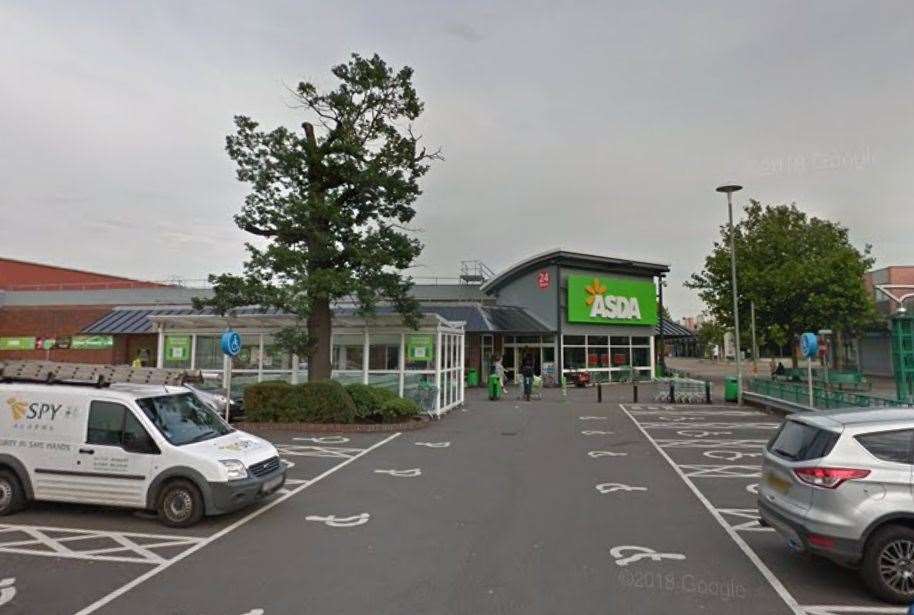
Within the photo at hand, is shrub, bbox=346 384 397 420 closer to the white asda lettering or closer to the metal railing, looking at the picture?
the metal railing

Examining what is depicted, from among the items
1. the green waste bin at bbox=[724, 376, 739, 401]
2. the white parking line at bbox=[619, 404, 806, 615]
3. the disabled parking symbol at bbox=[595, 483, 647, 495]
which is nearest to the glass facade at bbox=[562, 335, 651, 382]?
the green waste bin at bbox=[724, 376, 739, 401]

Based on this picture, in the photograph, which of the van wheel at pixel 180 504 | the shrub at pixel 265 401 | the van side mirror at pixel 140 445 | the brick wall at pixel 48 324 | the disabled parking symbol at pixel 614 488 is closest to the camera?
the van wheel at pixel 180 504

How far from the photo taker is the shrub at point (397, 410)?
16172mm

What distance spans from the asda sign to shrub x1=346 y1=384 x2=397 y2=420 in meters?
18.1

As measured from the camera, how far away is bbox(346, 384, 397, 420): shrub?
16.1m

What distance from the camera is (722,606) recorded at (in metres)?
4.97

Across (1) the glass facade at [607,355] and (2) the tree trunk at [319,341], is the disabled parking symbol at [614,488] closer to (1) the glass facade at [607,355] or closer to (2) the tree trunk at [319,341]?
(2) the tree trunk at [319,341]

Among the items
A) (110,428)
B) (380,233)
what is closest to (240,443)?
(110,428)

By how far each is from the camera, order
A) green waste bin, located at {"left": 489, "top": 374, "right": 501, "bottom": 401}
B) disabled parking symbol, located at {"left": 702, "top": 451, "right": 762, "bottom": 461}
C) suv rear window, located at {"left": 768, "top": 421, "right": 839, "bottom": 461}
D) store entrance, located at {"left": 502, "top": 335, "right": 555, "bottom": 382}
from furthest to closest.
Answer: store entrance, located at {"left": 502, "top": 335, "right": 555, "bottom": 382} < green waste bin, located at {"left": 489, "top": 374, "right": 501, "bottom": 401} < disabled parking symbol, located at {"left": 702, "top": 451, "right": 762, "bottom": 461} < suv rear window, located at {"left": 768, "top": 421, "right": 839, "bottom": 461}

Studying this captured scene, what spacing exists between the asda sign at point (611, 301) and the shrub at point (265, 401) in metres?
19.8

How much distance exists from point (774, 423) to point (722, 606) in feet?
46.0

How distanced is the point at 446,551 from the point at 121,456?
4.17m

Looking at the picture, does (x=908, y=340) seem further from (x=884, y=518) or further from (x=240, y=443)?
(x=240, y=443)

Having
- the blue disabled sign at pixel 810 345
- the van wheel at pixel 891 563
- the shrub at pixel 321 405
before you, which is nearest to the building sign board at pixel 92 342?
the shrub at pixel 321 405
